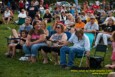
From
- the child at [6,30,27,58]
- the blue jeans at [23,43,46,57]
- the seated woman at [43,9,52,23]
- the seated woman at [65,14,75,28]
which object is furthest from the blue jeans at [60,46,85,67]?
the seated woman at [43,9,52,23]

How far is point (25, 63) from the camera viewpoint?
10.2 meters

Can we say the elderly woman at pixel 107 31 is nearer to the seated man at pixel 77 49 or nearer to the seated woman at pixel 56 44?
the seated woman at pixel 56 44

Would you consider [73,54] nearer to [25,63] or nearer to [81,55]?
[81,55]

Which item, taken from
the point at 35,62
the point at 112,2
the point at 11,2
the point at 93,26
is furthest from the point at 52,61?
the point at 112,2

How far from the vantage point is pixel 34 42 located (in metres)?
10.3

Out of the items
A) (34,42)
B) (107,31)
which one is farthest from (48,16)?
(34,42)

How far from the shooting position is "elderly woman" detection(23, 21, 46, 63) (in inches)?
400

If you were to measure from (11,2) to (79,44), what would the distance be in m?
21.7

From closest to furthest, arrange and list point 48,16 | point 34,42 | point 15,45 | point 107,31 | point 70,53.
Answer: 1. point 70,53
2. point 34,42
3. point 15,45
4. point 107,31
5. point 48,16

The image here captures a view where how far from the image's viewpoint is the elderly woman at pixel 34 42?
33.4ft

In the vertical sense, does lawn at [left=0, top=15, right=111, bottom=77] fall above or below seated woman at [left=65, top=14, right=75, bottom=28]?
below

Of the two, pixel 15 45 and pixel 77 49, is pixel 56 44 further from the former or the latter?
pixel 15 45

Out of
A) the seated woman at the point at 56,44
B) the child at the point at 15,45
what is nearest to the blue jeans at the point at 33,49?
the seated woman at the point at 56,44

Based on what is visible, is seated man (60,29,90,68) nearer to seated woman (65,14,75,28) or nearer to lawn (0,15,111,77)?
lawn (0,15,111,77)
